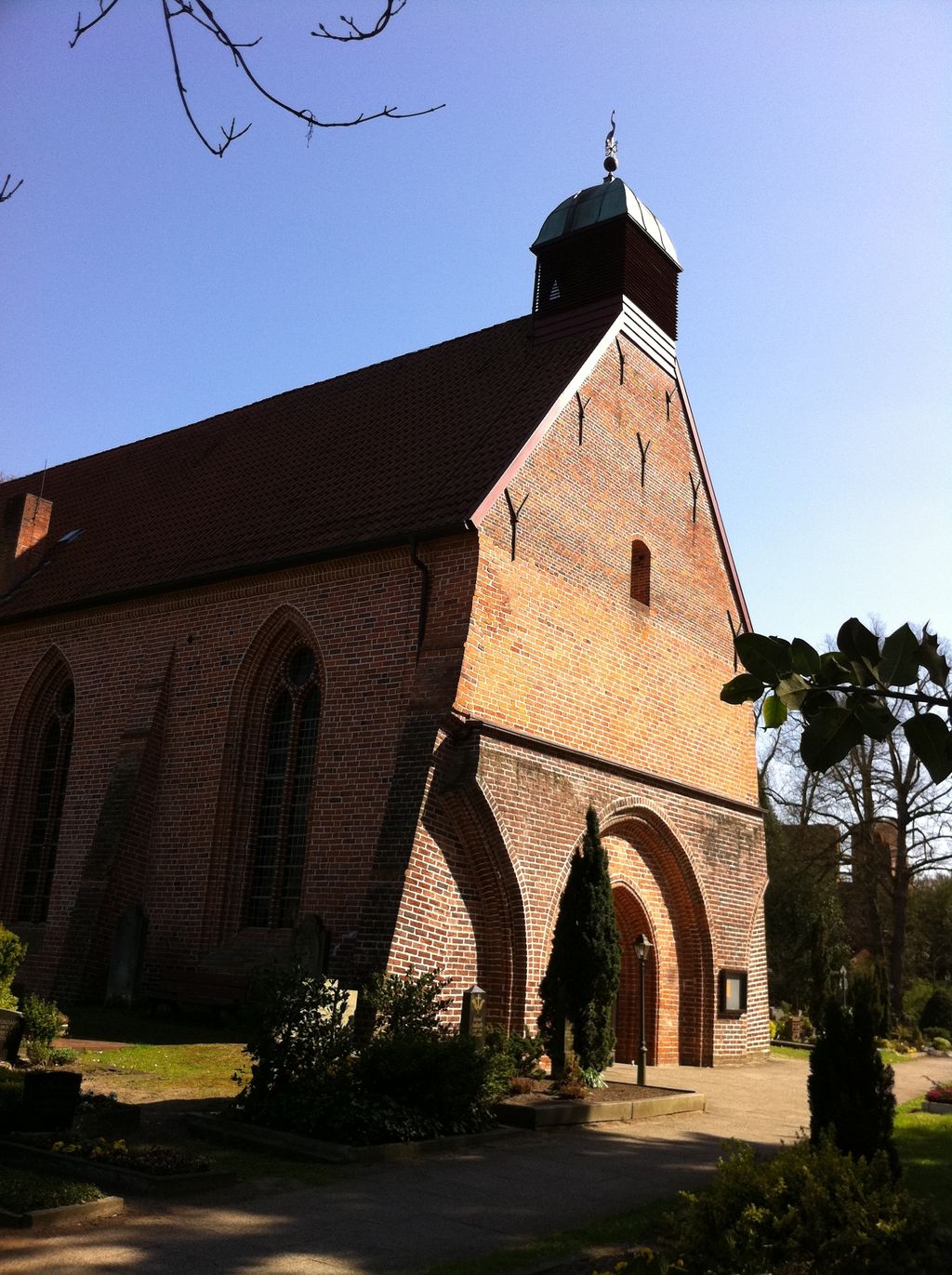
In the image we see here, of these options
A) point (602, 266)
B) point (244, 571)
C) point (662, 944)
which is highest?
point (602, 266)

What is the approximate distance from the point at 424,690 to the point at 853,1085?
24.5ft

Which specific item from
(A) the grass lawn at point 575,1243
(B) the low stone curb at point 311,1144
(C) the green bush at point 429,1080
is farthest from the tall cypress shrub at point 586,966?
(A) the grass lawn at point 575,1243

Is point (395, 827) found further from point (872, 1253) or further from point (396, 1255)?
point (872, 1253)

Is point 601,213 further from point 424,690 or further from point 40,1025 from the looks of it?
point 40,1025

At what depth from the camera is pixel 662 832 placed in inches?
687

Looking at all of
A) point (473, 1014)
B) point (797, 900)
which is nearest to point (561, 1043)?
point (473, 1014)

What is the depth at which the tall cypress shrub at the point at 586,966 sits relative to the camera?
13031 millimetres

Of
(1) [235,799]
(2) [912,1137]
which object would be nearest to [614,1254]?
(2) [912,1137]

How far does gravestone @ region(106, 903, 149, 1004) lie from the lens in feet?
52.2

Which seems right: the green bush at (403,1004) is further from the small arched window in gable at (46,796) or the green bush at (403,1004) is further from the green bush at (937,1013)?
the green bush at (937,1013)

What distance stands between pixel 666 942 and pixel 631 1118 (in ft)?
19.2

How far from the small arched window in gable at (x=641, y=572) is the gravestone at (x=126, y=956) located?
9.16m

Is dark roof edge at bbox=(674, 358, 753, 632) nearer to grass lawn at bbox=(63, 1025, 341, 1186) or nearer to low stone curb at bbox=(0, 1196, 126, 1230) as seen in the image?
grass lawn at bbox=(63, 1025, 341, 1186)

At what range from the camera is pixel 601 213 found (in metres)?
20.5
